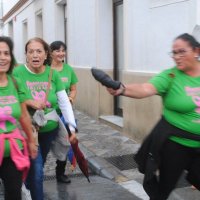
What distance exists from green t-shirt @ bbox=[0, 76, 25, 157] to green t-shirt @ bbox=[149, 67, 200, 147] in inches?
42.6

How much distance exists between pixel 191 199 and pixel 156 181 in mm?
1291

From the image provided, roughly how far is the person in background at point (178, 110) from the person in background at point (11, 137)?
89cm

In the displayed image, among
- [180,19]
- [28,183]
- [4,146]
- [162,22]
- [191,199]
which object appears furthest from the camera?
[162,22]

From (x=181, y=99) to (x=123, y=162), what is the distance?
3.31 metres

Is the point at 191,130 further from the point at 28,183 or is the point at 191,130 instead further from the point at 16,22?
the point at 16,22

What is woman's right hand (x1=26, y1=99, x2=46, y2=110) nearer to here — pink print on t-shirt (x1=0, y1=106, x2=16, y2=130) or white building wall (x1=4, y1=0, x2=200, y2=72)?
pink print on t-shirt (x1=0, y1=106, x2=16, y2=130)

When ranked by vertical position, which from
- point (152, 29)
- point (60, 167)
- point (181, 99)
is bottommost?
point (60, 167)

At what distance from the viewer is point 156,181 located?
3736 mm

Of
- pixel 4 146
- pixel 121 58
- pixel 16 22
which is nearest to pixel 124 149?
pixel 121 58

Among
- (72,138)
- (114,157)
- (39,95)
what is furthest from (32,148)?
(114,157)

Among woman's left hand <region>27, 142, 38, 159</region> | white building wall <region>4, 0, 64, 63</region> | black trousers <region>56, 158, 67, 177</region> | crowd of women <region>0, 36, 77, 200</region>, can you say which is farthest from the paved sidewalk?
white building wall <region>4, 0, 64, 63</region>

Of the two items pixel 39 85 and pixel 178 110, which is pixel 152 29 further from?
pixel 178 110

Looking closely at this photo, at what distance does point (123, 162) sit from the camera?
661 centimetres

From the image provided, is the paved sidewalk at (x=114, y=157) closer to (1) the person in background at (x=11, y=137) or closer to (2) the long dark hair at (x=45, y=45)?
(2) the long dark hair at (x=45, y=45)
